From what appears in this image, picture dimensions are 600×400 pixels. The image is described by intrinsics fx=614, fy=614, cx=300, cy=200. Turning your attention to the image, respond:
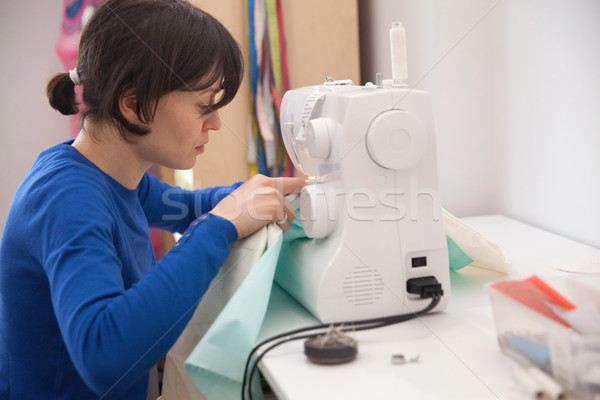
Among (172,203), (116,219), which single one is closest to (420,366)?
(116,219)

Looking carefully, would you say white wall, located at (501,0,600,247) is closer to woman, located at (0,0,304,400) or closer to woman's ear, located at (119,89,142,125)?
woman, located at (0,0,304,400)

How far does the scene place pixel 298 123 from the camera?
1.02 metres

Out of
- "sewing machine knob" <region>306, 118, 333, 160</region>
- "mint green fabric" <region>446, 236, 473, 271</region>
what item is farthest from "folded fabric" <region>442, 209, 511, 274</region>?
"sewing machine knob" <region>306, 118, 333, 160</region>

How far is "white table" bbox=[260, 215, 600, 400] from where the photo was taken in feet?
2.12

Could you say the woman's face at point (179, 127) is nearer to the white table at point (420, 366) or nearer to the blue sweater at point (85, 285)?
the blue sweater at point (85, 285)

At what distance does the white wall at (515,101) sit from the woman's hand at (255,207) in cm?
65

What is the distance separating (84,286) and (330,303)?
0.32 metres

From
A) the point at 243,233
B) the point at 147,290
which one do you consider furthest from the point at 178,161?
the point at 147,290

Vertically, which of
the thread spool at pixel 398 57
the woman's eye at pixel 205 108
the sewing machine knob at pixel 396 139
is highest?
the thread spool at pixel 398 57

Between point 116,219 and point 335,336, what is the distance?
0.36 m

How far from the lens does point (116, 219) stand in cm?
88

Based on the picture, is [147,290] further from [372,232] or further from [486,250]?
[486,250]

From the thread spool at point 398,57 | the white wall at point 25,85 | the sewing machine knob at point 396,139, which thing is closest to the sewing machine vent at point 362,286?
the sewing machine knob at point 396,139

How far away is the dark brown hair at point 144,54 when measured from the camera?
2.80ft
